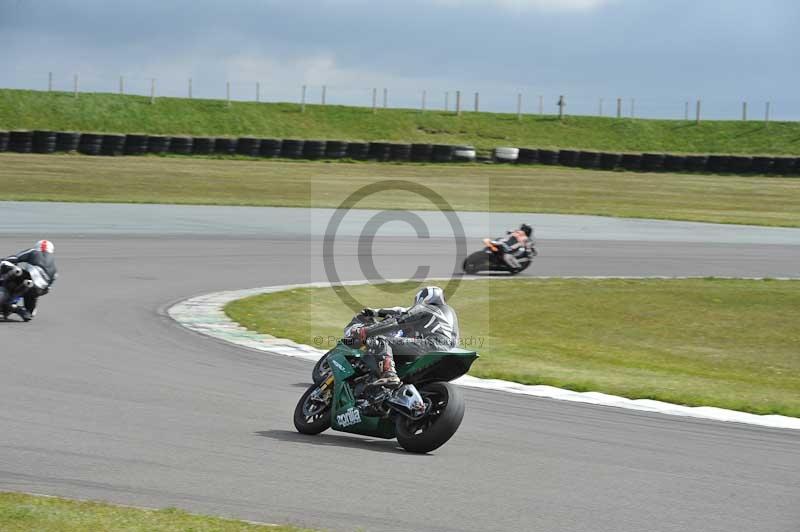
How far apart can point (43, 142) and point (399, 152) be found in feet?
51.8

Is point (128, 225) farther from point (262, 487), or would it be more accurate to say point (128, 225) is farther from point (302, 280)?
point (262, 487)

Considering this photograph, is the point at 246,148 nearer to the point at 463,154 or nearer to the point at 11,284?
the point at 463,154

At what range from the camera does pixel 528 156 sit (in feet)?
188

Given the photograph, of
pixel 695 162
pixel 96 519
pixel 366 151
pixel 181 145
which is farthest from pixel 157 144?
pixel 96 519

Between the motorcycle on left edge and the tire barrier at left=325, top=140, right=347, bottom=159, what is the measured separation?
37.1 meters

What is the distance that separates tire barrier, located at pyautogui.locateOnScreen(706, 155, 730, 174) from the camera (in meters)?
55.6

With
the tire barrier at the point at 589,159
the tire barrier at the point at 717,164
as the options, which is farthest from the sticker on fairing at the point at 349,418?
the tire barrier at the point at 717,164

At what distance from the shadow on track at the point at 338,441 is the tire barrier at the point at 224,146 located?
43010 millimetres

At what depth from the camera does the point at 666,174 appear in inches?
2160

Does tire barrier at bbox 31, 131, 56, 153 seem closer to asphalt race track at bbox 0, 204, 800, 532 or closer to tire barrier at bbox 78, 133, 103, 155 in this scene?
tire barrier at bbox 78, 133, 103, 155

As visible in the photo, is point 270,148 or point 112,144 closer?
point 112,144

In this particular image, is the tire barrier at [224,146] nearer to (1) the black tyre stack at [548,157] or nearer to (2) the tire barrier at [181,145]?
(2) the tire barrier at [181,145]

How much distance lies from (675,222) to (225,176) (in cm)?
1768

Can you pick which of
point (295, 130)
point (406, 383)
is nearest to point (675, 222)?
point (406, 383)
